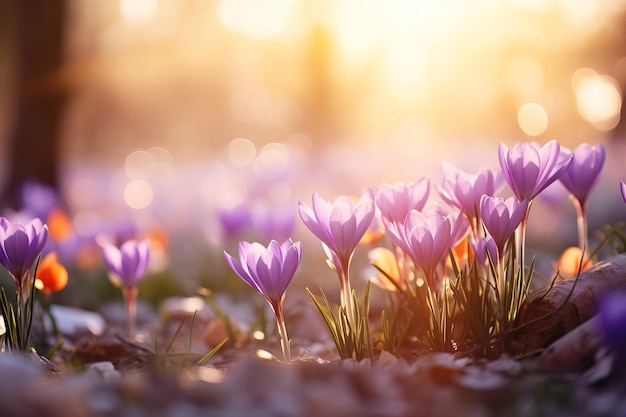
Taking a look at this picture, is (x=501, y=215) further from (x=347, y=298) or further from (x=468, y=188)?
(x=347, y=298)

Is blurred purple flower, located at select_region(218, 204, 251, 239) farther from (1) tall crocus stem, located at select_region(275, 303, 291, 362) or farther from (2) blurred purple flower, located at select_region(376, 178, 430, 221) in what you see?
(1) tall crocus stem, located at select_region(275, 303, 291, 362)

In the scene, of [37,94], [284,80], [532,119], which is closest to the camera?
[37,94]

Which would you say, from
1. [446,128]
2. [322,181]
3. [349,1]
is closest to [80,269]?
[322,181]

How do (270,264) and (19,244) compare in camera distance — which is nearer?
(270,264)

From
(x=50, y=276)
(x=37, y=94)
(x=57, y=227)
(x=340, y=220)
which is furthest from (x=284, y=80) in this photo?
(x=340, y=220)

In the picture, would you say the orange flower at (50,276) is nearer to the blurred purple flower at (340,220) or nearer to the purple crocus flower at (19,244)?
the purple crocus flower at (19,244)

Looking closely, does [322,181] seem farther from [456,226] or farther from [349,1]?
[456,226]

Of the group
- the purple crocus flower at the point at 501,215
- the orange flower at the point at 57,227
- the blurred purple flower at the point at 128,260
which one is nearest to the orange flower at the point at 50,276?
the blurred purple flower at the point at 128,260

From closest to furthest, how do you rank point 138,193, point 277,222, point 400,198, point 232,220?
point 400,198 → point 277,222 → point 232,220 → point 138,193
